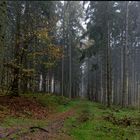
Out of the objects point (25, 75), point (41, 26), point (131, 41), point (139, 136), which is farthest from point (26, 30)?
point (131, 41)

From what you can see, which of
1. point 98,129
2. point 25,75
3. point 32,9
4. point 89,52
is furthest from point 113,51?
point 98,129

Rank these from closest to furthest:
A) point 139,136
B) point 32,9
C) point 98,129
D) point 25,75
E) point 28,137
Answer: point 28,137
point 139,136
point 98,129
point 25,75
point 32,9

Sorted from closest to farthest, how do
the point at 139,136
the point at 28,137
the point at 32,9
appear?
the point at 28,137
the point at 139,136
the point at 32,9

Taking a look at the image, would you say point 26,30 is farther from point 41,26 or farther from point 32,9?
point 32,9

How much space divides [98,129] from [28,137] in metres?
3.80

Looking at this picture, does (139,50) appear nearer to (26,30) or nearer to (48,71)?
(48,71)

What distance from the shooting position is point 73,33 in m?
48.5

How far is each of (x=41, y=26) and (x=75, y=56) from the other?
29624 mm

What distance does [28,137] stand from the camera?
10.8 m

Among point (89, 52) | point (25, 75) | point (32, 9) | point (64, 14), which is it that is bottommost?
point (25, 75)

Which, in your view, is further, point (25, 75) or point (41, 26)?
point (41, 26)

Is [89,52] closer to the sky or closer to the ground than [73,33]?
closer to the ground

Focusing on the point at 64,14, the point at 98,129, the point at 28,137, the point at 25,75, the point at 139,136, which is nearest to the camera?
the point at 28,137

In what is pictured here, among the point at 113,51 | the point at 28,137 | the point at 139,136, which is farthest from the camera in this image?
the point at 113,51
